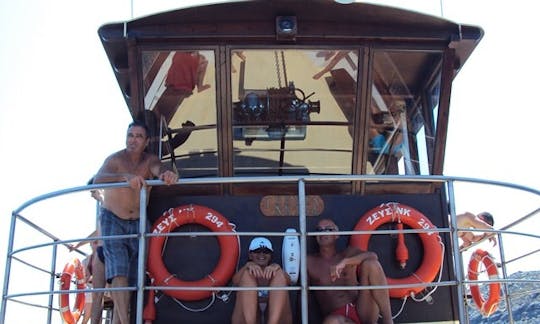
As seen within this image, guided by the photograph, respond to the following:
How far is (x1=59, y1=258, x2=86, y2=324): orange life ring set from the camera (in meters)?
8.66

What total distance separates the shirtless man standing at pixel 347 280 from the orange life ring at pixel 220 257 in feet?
2.54

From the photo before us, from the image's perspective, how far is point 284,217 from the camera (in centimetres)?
751

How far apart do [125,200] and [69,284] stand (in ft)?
8.11

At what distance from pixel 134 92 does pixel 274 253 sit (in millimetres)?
2145

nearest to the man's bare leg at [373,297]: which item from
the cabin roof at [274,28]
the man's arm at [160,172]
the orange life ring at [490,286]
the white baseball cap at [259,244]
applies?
the white baseball cap at [259,244]

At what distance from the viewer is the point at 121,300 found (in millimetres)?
6523

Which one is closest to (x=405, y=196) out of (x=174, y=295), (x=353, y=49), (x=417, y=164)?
(x=417, y=164)

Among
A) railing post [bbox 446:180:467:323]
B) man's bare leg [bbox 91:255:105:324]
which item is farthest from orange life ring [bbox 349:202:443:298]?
man's bare leg [bbox 91:255:105:324]

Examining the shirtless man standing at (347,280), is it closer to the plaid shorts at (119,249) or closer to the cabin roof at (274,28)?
the plaid shorts at (119,249)

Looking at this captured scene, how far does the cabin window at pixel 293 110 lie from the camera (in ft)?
23.8

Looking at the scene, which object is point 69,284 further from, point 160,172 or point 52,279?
point 160,172

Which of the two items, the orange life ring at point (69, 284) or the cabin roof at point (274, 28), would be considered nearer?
the cabin roof at point (274, 28)

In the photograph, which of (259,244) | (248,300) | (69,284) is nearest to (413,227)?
(259,244)

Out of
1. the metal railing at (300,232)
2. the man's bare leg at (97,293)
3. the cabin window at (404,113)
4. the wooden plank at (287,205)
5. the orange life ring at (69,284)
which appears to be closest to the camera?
the metal railing at (300,232)
